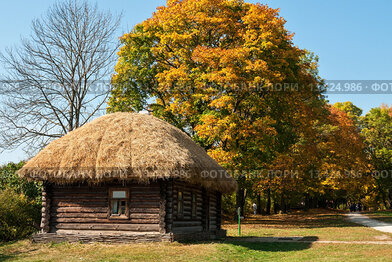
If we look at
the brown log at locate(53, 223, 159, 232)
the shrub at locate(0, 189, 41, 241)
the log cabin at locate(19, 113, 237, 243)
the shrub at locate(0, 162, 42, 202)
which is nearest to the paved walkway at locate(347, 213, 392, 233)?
the log cabin at locate(19, 113, 237, 243)

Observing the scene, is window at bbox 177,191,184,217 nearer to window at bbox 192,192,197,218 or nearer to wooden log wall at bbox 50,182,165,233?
window at bbox 192,192,197,218

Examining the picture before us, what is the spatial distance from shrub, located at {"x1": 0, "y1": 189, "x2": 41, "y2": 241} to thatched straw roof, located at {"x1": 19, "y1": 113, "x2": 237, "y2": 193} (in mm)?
3341

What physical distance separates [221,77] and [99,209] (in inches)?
473

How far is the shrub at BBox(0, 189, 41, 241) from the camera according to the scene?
19672 mm

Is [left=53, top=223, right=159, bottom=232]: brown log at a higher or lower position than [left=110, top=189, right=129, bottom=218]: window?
lower

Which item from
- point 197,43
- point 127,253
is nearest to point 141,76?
point 197,43

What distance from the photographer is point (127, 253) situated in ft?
47.7

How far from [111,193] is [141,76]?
1462 centimetres

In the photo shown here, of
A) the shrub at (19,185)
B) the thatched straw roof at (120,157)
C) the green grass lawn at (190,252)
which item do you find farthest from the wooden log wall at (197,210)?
the shrub at (19,185)

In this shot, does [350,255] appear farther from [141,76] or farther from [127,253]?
[141,76]

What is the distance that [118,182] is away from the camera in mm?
17484

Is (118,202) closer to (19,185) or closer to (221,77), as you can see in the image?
(19,185)

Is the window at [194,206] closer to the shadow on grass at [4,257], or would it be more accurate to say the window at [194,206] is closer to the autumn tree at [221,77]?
the autumn tree at [221,77]

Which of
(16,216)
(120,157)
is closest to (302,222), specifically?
(120,157)
